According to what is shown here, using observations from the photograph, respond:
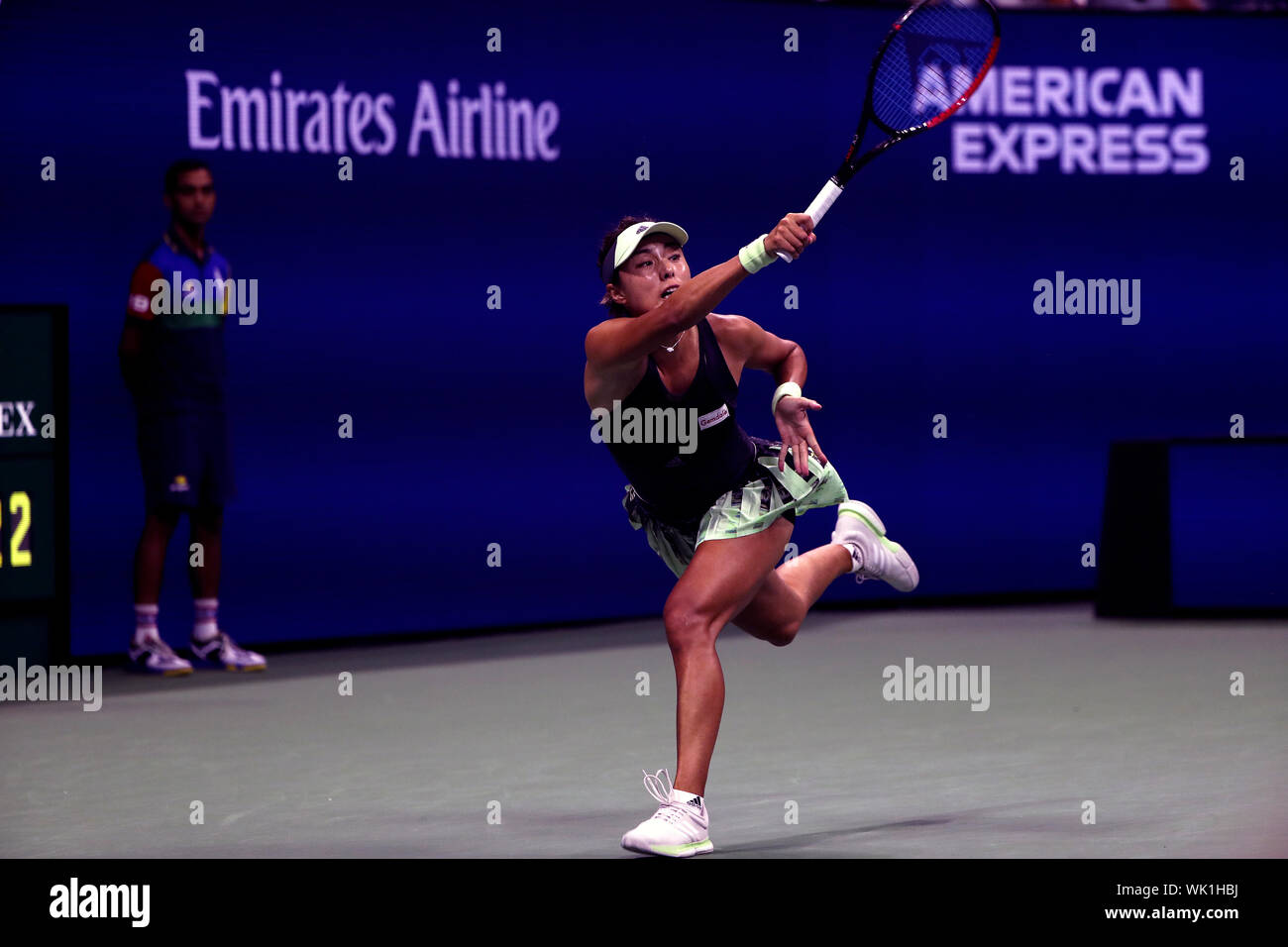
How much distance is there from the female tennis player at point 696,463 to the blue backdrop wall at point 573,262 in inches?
173

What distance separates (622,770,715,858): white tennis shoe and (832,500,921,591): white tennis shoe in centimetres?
145

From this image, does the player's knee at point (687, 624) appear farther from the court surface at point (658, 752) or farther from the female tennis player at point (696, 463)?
the court surface at point (658, 752)

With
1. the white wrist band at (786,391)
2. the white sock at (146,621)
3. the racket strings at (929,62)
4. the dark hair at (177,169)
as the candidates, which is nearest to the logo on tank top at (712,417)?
the white wrist band at (786,391)

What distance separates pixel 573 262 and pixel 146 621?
2.92 metres

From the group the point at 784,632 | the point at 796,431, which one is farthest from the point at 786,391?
the point at 784,632

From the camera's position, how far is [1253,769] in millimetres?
5973

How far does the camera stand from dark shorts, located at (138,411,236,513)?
28.0 ft

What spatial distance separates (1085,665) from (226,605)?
13.1ft

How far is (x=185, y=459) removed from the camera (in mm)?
8555

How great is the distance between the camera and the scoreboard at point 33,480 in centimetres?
838

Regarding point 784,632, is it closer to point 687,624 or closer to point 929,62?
point 687,624

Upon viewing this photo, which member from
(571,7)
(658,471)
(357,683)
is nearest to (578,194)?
(571,7)
